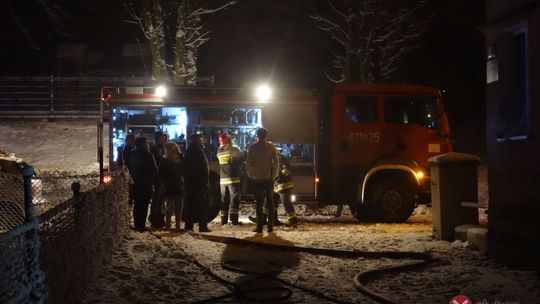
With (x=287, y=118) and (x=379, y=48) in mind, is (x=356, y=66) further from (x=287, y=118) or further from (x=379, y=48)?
(x=287, y=118)

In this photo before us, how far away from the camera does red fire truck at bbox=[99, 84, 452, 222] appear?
40.4 feet

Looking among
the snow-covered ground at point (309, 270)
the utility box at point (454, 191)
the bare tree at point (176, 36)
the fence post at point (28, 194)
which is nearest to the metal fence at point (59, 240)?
the fence post at point (28, 194)

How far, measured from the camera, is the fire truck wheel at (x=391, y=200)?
1227 centimetres

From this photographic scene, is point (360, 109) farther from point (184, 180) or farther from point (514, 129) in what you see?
point (514, 129)

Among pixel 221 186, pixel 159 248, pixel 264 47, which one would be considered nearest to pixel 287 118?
pixel 221 186

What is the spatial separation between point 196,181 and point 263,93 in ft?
9.35

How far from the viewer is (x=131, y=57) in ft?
99.6

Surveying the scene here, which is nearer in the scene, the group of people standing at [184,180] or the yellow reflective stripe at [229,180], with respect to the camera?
the group of people standing at [184,180]

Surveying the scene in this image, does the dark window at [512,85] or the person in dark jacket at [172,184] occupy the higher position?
the dark window at [512,85]

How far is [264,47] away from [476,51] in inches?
398

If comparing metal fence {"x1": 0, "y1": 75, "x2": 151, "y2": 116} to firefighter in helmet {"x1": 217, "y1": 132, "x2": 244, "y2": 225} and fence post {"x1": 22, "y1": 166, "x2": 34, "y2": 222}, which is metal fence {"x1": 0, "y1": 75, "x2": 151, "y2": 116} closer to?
firefighter in helmet {"x1": 217, "y1": 132, "x2": 244, "y2": 225}

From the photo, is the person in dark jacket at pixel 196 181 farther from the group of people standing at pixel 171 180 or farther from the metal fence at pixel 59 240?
the metal fence at pixel 59 240

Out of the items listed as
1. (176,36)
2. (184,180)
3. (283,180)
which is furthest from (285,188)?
(176,36)

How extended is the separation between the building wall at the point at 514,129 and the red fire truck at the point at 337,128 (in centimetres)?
437
